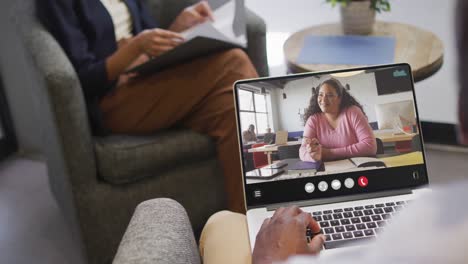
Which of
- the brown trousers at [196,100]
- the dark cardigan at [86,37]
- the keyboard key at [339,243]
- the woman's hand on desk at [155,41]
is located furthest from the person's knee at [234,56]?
the keyboard key at [339,243]

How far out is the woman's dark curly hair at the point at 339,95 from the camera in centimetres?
92

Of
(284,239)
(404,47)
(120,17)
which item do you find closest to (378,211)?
(284,239)

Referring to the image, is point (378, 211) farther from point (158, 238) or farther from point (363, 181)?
point (158, 238)

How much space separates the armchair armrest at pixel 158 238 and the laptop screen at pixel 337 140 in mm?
146

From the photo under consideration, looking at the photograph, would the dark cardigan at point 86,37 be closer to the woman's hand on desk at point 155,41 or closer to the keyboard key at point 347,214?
the woman's hand on desk at point 155,41

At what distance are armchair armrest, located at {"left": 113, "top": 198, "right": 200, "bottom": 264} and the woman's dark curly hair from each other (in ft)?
0.90

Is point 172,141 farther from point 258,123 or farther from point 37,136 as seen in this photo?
point 37,136

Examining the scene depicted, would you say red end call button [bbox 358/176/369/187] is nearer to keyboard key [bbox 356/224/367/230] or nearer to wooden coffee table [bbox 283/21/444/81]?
keyboard key [bbox 356/224/367/230]

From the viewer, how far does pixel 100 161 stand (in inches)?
58.4

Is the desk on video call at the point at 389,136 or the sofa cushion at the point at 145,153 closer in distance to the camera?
the desk on video call at the point at 389,136

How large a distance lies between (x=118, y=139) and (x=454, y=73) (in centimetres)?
125

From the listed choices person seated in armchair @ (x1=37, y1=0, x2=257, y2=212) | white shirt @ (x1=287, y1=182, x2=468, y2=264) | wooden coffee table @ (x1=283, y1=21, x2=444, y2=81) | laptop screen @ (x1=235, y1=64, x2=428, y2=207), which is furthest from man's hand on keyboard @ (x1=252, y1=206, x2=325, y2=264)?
wooden coffee table @ (x1=283, y1=21, x2=444, y2=81)

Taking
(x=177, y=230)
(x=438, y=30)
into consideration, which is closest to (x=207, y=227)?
(x=177, y=230)

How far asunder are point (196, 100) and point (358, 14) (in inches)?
22.9
